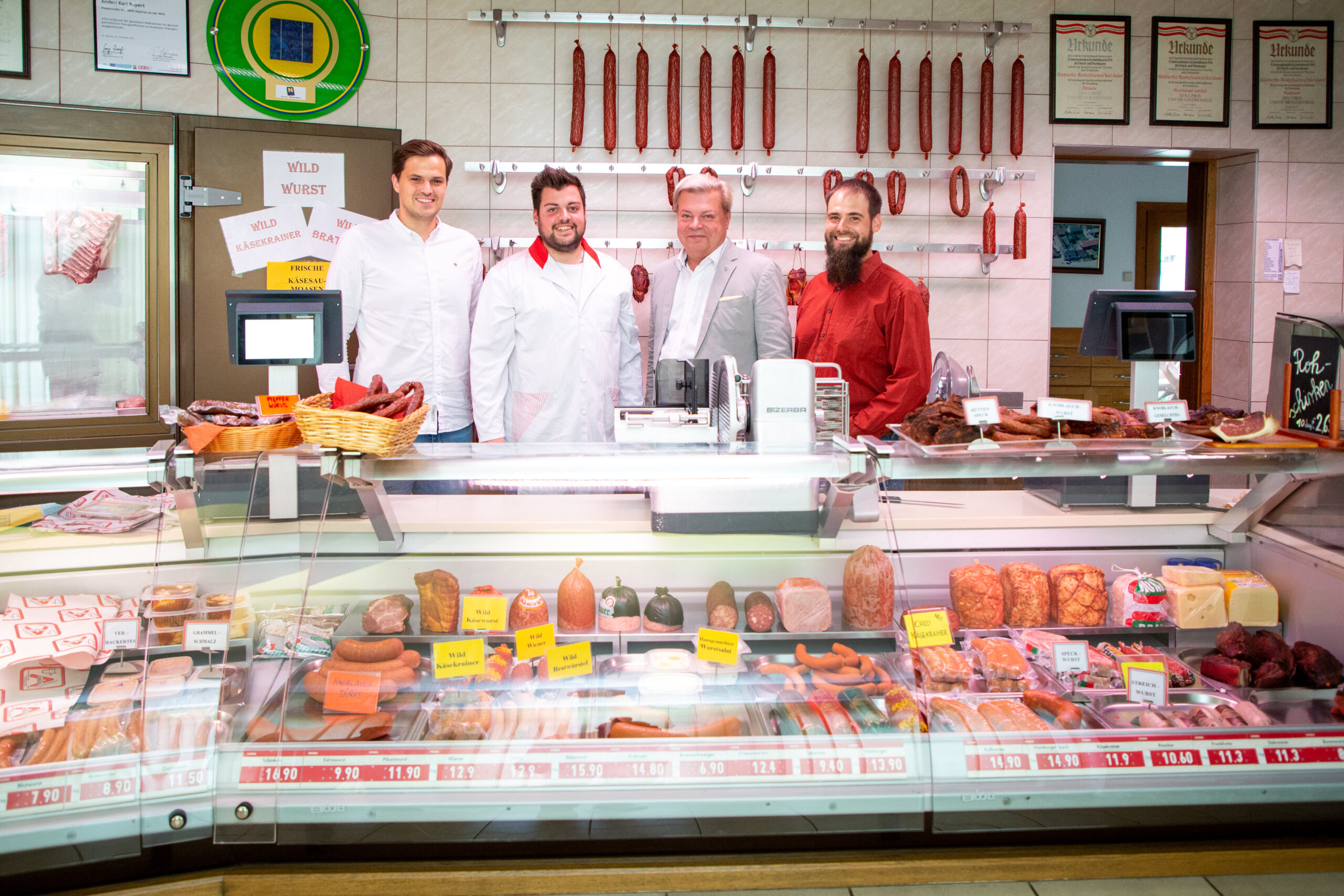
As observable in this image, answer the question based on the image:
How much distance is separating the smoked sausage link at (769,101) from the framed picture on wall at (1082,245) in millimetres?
6210

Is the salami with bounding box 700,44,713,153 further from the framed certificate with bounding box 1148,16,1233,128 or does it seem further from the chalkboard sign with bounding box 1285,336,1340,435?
the chalkboard sign with bounding box 1285,336,1340,435

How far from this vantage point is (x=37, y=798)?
5.65 feet

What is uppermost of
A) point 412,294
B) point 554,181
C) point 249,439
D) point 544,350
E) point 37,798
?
point 554,181

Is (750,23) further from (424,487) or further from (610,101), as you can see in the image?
(424,487)

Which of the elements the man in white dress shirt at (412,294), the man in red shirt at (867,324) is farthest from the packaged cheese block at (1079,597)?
the man in white dress shirt at (412,294)

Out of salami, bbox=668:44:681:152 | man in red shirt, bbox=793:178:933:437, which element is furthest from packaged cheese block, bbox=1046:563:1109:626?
salami, bbox=668:44:681:152

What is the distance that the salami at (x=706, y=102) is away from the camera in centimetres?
485

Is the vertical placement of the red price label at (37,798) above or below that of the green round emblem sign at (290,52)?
below

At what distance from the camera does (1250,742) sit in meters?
1.90

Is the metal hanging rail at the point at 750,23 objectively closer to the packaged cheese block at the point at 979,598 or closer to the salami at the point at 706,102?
the salami at the point at 706,102

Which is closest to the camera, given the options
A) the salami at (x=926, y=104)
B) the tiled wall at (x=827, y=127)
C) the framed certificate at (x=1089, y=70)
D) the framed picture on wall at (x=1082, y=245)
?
the salami at (x=926, y=104)

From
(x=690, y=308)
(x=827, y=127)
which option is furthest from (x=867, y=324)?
(x=827, y=127)

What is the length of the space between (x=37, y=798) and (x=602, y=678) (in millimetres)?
1125

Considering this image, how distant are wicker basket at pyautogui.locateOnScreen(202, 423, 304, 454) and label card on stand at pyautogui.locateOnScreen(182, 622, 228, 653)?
1.31ft
